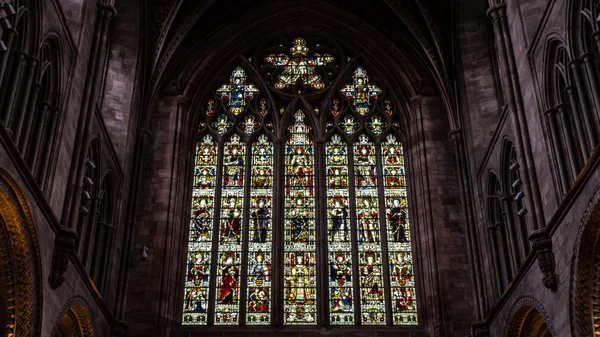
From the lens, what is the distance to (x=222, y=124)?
26703 mm

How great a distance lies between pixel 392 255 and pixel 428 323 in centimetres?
240

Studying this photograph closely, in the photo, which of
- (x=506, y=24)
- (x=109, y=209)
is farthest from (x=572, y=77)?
(x=109, y=209)

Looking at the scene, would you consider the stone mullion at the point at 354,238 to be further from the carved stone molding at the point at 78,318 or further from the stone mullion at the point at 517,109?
the carved stone molding at the point at 78,318

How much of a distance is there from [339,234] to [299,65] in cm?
643

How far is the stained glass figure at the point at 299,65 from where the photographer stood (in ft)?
90.3

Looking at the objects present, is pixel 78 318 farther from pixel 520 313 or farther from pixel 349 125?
pixel 349 125

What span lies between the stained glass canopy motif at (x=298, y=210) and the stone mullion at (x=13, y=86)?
9.69 m

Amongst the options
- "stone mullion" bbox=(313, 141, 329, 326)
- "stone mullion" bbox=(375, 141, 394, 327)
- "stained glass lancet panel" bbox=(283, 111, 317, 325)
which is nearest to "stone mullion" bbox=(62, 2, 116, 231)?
"stained glass lancet panel" bbox=(283, 111, 317, 325)

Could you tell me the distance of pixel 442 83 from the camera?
25156 mm

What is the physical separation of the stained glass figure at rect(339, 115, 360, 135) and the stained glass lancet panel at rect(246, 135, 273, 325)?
2.39m

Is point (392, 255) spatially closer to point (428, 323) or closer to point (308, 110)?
point (428, 323)

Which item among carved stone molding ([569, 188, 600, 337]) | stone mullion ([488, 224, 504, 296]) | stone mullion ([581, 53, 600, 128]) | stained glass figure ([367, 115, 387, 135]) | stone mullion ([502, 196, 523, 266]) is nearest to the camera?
carved stone molding ([569, 188, 600, 337])

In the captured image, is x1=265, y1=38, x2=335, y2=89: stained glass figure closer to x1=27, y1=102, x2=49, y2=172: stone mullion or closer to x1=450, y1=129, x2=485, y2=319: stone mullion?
x1=450, y1=129, x2=485, y2=319: stone mullion

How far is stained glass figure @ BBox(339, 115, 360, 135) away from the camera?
2653 centimetres
